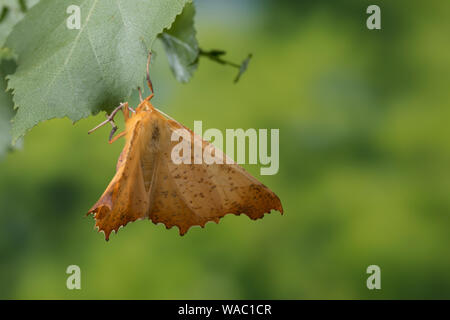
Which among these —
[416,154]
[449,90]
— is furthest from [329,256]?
[449,90]

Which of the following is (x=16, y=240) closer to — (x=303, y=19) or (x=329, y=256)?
(x=329, y=256)

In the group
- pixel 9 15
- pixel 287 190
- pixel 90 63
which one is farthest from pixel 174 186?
pixel 287 190

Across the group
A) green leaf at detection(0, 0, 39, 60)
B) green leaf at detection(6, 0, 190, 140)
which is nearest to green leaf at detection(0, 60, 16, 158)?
green leaf at detection(0, 0, 39, 60)

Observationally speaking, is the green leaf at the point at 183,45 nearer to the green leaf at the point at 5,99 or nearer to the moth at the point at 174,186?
the moth at the point at 174,186

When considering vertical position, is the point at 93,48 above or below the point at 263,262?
above

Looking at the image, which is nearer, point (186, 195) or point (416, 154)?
point (186, 195)

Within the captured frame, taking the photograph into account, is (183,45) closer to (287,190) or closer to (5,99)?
(5,99)
